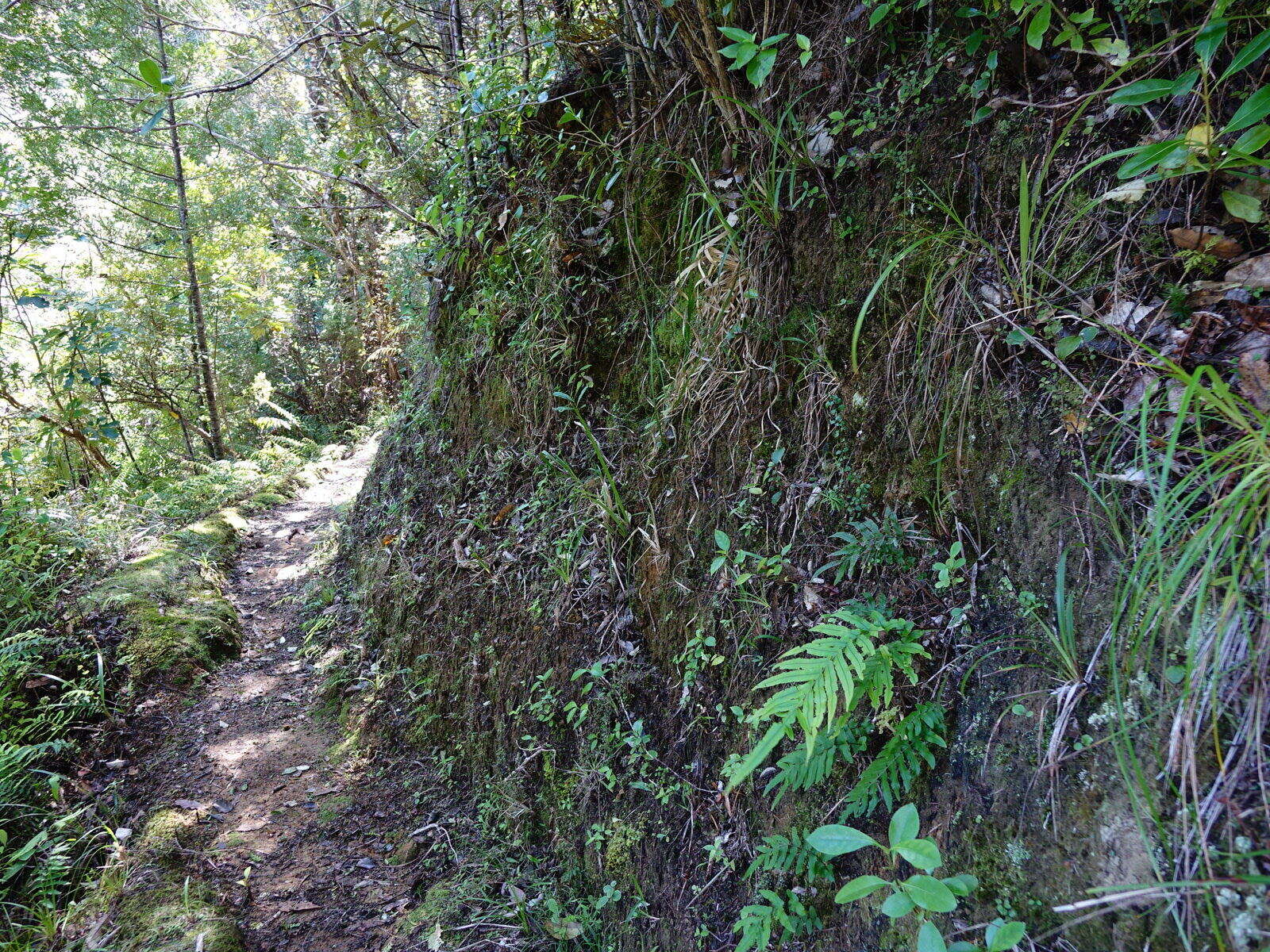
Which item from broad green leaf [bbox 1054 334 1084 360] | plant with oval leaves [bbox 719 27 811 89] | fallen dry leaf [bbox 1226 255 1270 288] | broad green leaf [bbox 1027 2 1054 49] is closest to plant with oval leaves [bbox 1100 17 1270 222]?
fallen dry leaf [bbox 1226 255 1270 288]

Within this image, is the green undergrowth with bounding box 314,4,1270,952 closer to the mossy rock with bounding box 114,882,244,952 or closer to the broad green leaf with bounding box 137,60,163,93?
the mossy rock with bounding box 114,882,244,952

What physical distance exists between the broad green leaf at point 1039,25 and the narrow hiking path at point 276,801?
4389 millimetres

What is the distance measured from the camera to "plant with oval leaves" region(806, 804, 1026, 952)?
55.6 inches

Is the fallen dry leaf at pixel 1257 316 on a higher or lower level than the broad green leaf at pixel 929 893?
higher

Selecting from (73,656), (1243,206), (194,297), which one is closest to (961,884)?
(1243,206)

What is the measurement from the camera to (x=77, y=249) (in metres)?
9.95

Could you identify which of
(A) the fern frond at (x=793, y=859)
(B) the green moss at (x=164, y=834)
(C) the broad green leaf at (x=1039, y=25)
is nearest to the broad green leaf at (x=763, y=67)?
(C) the broad green leaf at (x=1039, y=25)

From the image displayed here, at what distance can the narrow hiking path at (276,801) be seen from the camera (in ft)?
10.9

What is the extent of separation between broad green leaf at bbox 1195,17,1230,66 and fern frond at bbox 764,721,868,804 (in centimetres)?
206

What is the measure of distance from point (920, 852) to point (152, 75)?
456cm

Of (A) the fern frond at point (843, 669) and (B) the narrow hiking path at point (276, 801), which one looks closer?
(A) the fern frond at point (843, 669)

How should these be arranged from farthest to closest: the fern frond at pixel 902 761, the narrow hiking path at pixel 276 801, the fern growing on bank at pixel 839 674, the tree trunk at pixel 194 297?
the tree trunk at pixel 194 297
the narrow hiking path at pixel 276 801
the fern frond at pixel 902 761
the fern growing on bank at pixel 839 674

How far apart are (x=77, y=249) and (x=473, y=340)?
8.98m

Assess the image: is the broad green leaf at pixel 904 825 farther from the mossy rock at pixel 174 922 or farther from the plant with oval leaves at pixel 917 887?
the mossy rock at pixel 174 922
